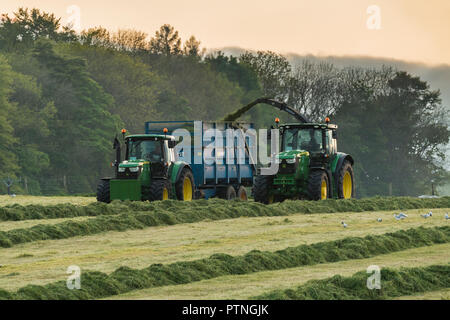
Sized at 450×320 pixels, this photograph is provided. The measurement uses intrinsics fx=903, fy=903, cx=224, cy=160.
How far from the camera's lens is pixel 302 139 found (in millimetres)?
31875

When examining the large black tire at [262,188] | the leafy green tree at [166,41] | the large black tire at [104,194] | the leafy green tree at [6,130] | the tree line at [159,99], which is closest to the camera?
the large black tire at [104,194]

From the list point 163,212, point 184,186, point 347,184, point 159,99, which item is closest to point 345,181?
point 347,184

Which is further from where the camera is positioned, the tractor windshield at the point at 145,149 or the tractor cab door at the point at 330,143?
the tractor cab door at the point at 330,143

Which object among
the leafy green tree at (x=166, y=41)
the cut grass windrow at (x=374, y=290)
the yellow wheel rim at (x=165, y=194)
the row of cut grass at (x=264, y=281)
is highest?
the leafy green tree at (x=166, y=41)

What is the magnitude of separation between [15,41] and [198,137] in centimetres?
5294

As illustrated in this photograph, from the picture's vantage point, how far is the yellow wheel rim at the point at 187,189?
3238 cm

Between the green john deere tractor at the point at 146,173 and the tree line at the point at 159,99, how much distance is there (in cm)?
3417

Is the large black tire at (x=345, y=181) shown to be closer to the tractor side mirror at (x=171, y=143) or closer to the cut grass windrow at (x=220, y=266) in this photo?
the tractor side mirror at (x=171, y=143)

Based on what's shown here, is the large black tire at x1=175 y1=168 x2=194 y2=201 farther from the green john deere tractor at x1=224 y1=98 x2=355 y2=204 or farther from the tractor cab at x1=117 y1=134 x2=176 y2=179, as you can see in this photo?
the green john deere tractor at x1=224 y1=98 x2=355 y2=204

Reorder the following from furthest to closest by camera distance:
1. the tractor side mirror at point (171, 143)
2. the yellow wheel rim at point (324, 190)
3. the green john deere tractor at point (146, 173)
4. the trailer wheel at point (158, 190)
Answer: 1. the yellow wheel rim at point (324, 190)
2. the tractor side mirror at point (171, 143)
3. the green john deere tractor at point (146, 173)
4. the trailer wheel at point (158, 190)

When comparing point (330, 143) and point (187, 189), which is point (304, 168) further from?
point (187, 189)

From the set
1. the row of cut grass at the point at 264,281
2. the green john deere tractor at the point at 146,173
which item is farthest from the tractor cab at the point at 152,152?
the row of cut grass at the point at 264,281
